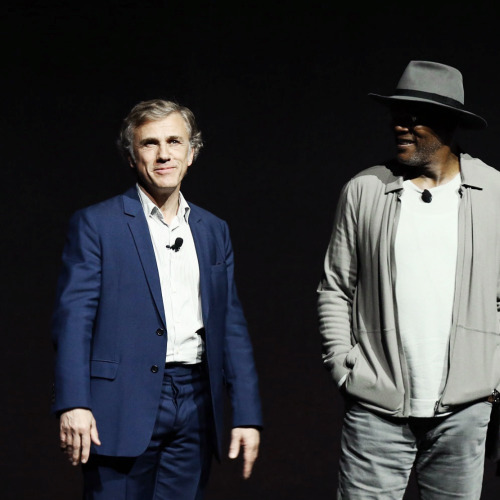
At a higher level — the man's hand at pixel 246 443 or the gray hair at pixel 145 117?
the gray hair at pixel 145 117

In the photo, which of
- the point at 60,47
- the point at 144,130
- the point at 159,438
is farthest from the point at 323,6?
the point at 159,438

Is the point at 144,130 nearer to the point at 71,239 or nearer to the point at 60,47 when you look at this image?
the point at 71,239

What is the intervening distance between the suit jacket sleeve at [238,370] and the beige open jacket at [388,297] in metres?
0.28

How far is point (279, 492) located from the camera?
197 inches

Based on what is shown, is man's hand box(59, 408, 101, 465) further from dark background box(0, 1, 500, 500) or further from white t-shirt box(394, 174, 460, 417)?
dark background box(0, 1, 500, 500)

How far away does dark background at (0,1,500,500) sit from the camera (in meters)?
4.73

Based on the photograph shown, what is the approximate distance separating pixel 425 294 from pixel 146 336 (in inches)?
32.2

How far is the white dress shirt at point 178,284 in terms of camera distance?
3.43 m

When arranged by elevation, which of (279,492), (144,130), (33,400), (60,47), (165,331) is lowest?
(279,492)

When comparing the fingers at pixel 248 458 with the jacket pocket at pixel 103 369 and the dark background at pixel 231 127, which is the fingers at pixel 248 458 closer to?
the jacket pocket at pixel 103 369

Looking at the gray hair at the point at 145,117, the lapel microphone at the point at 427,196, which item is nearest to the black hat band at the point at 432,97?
the lapel microphone at the point at 427,196

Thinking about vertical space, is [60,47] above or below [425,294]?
above

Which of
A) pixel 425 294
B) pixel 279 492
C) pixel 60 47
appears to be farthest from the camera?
pixel 279 492

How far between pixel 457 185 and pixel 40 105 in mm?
2008
